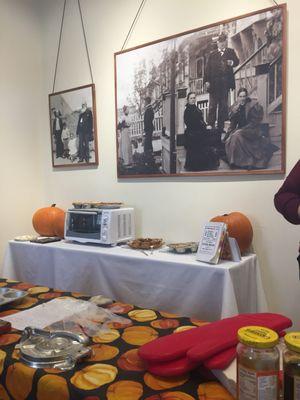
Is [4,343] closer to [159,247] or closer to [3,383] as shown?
[3,383]

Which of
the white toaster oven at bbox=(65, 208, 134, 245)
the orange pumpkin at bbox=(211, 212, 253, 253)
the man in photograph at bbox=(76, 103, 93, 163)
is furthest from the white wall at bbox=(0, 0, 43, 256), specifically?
the orange pumpkin at bbox=(211, 212, 253, 253)

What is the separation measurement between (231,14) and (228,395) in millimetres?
2209

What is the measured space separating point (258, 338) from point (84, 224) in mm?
2030

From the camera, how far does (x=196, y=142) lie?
236 cm

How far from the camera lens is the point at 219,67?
2.24 metres

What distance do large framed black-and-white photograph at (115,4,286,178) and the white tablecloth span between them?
66 centimetres

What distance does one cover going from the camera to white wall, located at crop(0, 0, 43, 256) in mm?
2992

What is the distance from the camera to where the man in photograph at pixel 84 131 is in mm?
2953

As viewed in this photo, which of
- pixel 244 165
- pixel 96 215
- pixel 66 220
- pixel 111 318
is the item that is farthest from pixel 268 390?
pixel 66 220

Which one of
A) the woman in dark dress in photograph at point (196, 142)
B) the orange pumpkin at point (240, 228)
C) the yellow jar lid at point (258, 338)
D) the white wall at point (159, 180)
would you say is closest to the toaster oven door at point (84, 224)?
the white wall at point (159, 180)

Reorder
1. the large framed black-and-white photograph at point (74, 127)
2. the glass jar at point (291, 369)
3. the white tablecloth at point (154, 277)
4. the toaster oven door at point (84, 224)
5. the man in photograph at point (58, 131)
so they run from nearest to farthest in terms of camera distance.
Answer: the glass jar at point (291, 369) < the white tablecloth at point (154, 277) < the toaster oven door at point (84, 224) < the large framed black-and-white photograph at point (74, 127) < the man in photograph at point (58, 131)

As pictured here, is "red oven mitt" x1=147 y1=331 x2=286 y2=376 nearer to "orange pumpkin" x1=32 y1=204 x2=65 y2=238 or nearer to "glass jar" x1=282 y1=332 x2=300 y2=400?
"glass jar" x1=282 y1=332 x2=300 y2=400

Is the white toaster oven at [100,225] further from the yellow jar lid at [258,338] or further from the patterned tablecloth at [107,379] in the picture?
the yellow jar lid at [258,338]

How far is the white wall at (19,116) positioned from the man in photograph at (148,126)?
1.27m
